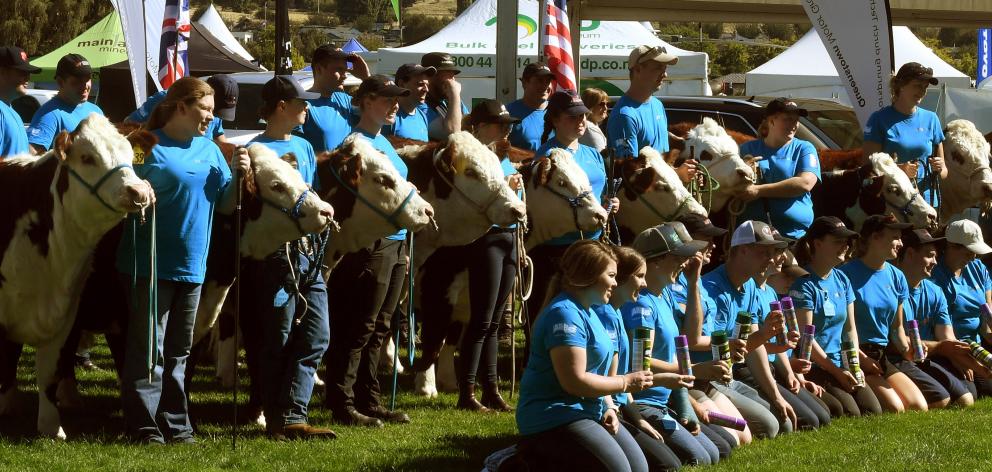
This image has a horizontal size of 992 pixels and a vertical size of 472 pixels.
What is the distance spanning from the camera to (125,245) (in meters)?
6.95

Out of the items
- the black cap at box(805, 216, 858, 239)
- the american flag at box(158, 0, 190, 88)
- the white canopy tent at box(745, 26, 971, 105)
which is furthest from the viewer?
the white canopy tent at box(745, 26, 971, 105)

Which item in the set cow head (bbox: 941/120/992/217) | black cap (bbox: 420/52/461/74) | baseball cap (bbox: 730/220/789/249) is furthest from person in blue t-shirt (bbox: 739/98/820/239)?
black cap (bbox: 420/52/461/74)

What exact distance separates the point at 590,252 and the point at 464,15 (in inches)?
622

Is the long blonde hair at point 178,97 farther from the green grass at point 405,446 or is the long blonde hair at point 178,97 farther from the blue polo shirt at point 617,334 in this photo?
the blue polo shirt at point 617,334

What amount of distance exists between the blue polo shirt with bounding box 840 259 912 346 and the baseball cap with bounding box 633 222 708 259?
8.31 feet

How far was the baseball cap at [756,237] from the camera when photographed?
775cm

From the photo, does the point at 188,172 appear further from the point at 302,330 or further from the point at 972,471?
the point at 972,471

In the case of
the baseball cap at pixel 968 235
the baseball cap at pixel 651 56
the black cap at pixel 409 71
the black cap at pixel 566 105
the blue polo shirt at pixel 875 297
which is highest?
the baseball cap at pixel 651 56

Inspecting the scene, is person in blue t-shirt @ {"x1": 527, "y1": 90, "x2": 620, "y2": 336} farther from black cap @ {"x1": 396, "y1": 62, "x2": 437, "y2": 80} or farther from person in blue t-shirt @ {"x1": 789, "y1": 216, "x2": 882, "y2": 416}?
person in blue t-shirt @ {"x1": 789, "y1": 216, "x2": 882, "y2": 416}

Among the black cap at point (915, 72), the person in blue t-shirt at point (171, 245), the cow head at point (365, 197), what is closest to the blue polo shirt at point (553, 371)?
the cow head at point (365, 197)

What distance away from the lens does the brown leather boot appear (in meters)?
8.42

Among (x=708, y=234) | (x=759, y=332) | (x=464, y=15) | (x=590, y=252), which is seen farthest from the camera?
(x=464, y=15)

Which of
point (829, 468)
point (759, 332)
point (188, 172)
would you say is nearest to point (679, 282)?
point (759, 332)

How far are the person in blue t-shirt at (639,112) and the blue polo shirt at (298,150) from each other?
2.56 m
